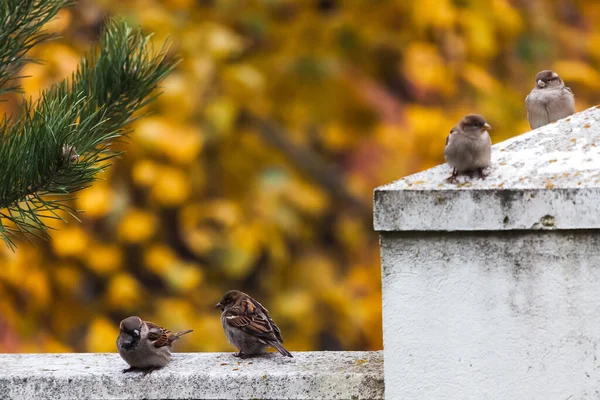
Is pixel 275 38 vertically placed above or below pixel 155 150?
above

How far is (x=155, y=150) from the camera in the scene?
19.3ft

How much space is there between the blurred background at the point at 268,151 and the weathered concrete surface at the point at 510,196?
3376 millimetres

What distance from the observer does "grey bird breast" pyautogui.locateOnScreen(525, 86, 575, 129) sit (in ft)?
11.0

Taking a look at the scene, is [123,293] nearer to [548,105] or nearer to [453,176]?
[548,105]

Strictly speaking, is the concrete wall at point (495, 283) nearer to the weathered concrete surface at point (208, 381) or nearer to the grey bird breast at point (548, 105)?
the weathered concrete surface at point (208, 381)

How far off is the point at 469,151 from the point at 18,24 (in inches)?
55.8

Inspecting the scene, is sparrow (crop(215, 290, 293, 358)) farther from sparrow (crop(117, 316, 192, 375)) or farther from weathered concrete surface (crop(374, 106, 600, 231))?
weathered concrete surface (crop(374, 106, 600, 231))

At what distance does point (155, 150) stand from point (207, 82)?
0.55 m

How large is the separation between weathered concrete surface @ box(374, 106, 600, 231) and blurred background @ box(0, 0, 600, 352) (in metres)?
3.38

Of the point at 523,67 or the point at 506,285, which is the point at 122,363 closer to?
the point at 506,285

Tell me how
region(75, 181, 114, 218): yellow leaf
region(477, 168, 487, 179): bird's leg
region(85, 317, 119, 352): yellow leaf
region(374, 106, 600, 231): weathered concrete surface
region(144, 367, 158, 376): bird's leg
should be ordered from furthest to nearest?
region(85, 317, 119, 352): yellow leaf, region(75, 181, 114, 218): yellow leaf, region(144, 367, 158, 376): bird's leg, region(477, 168, 487, 179): bird's leg, region(374, 106, 600, 231): weathered concrete surface

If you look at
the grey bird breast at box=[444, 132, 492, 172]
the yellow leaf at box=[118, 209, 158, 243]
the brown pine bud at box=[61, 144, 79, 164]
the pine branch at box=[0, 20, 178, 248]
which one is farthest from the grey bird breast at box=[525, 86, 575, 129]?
the yellow leaf at box=[118, 209, 158, 243]

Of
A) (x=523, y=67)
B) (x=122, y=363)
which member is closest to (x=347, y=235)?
(x=523, y=67)

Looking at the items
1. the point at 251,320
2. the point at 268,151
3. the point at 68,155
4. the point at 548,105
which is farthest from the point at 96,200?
the point at 68,155
